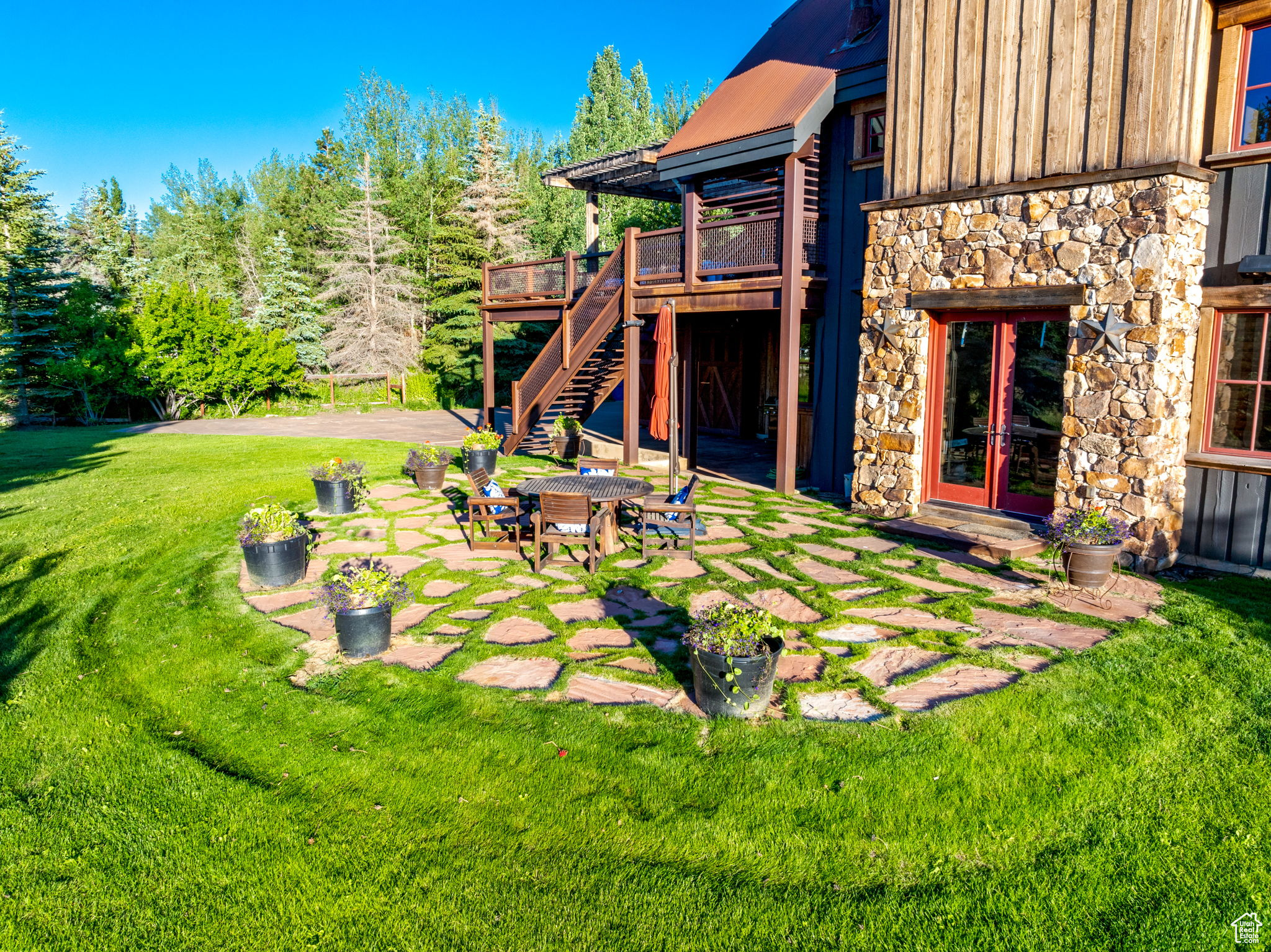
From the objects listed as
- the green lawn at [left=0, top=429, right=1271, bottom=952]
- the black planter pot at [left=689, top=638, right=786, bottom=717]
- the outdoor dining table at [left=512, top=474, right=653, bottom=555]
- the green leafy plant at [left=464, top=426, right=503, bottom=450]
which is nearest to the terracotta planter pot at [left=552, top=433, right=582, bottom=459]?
the green leafy plant at [left=464, top=426, right=503, bottom=450]

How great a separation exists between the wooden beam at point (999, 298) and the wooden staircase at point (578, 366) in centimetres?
611

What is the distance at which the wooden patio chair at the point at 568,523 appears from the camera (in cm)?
794

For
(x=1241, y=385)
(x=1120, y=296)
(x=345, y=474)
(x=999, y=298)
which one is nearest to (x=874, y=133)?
(x=999, y=298)

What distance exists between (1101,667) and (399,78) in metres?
46.6

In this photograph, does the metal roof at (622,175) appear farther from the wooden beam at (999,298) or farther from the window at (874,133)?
the wooden beam at (999,298)

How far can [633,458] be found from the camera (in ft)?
47.4

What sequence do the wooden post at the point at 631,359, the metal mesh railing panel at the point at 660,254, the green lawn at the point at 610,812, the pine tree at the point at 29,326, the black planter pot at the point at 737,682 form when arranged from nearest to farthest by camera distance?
the green lawn at the point at 610,812 → the black planter pot at the point at 737,682 → the metal mesh railing panel at the point at 660,254 → the wooden post at the point at 631,359 → the pine tree at the point at 29,326

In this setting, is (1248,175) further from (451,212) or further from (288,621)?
(451,212)

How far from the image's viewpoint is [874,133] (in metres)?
11.3

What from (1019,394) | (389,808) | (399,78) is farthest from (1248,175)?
(399,78)

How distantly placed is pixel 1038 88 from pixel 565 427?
9642mm

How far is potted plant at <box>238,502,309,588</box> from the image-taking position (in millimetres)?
7520

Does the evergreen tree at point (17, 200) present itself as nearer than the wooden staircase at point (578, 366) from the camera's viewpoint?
No

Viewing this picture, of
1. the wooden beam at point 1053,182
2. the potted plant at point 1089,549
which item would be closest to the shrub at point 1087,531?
the potted plant at point 1089,549
